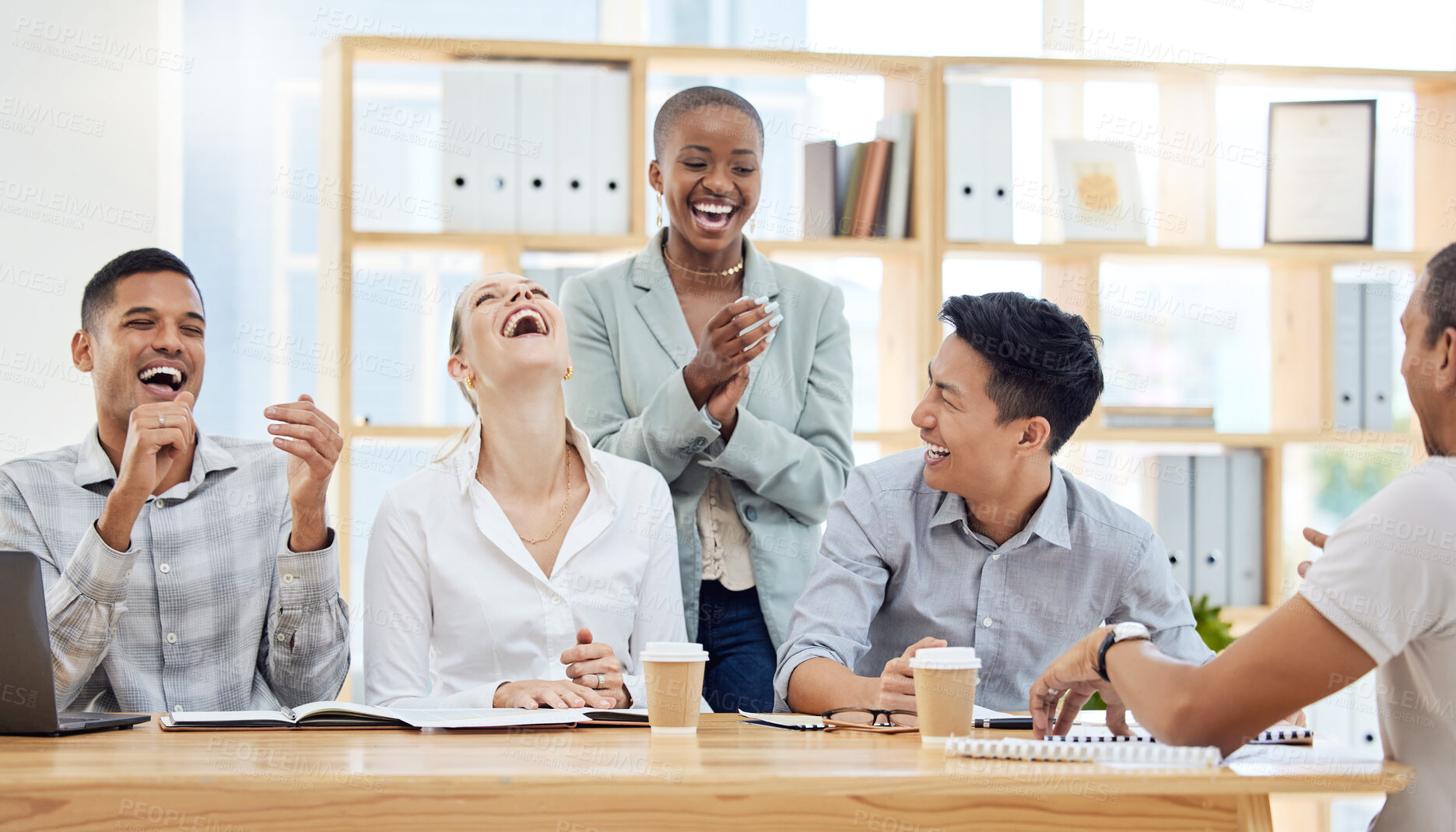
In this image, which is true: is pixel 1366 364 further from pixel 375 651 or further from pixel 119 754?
pixel 119 754

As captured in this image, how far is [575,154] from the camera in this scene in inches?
133

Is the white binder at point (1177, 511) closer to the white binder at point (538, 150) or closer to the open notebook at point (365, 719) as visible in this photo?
the white binder at point (538, 150)

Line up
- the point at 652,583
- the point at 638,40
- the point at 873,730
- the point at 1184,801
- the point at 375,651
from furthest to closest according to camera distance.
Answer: the point at 638,40
the point at 652,583
the point at 375,651
the point at 873,730
the point at 1184,801

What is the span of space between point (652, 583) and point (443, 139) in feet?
5.81

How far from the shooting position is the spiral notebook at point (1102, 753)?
1169 mm

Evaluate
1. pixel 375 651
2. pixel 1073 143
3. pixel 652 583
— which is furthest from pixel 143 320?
pixel 1073 143

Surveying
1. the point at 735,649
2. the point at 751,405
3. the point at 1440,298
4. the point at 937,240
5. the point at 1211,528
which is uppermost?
the point at 937,240

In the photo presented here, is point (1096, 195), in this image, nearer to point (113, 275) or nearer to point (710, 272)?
point (710, 272)

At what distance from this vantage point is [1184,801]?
3.65 feet

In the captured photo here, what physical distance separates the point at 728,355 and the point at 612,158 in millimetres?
1393

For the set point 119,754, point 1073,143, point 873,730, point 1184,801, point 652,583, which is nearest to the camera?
point 1184,801

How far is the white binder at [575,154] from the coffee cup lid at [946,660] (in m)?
2.27

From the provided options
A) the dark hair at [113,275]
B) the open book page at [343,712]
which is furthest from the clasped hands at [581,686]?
the dark hair at [113,275]

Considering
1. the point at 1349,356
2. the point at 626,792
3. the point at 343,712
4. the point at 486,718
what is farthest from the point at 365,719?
the point at 1349,356
